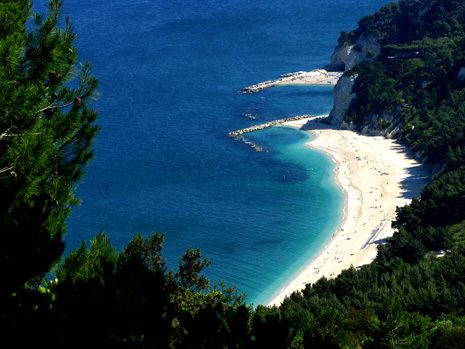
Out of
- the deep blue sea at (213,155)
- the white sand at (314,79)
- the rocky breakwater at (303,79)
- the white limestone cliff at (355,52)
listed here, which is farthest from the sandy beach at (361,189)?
the white sand at (314,79)

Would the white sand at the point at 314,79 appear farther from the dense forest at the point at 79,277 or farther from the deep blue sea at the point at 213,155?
the dense forest at the point at 79,277

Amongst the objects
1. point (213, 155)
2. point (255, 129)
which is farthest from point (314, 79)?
point (213, 155)

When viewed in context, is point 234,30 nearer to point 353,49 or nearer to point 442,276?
point 353,49

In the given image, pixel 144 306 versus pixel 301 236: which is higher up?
pixel 301 236

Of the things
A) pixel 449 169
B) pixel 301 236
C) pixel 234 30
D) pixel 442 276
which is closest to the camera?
pixel 442 276

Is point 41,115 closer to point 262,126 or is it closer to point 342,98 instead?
point 262,126

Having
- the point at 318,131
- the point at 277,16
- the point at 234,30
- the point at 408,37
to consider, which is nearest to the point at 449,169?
the point at 318,131
